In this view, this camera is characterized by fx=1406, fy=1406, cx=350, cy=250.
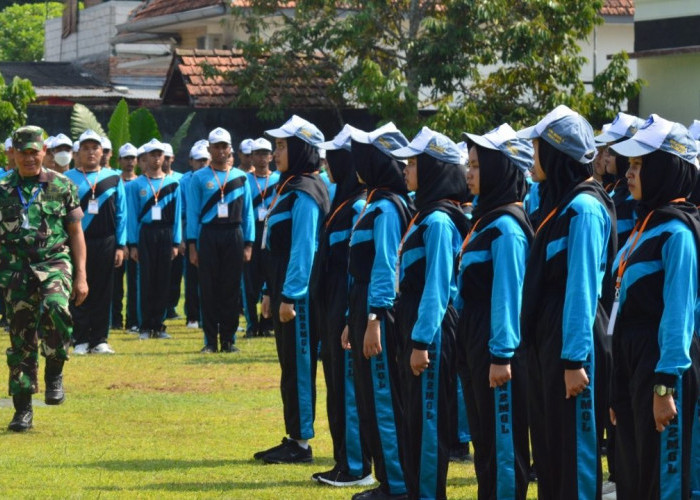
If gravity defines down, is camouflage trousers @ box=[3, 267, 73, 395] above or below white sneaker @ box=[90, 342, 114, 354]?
above

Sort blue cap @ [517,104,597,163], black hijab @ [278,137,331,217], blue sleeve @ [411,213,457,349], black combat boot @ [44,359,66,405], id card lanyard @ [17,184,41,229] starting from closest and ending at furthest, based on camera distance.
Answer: blue cap @ [517,104,597,163], blue sleeve @ [411,213,457,349], black hijab @ [278,137,331,217], id card lanyard @ [17,184,41,229], black combat boot @ [44,359,66,405]

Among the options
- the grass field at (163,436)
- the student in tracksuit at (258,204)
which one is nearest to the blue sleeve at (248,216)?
the student in tracksuit at (258,204)

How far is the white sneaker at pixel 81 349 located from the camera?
57.9ft

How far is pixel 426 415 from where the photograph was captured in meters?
8.32

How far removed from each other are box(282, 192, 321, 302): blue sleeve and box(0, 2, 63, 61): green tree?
65.2 metres

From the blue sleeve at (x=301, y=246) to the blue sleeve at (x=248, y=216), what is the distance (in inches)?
283

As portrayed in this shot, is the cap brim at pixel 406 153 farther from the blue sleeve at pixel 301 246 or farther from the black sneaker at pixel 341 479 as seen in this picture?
the black sneaker at pixel 341 479

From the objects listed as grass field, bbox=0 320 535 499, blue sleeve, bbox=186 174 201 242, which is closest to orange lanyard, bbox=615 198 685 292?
grass field, bbox=0 320 535 499

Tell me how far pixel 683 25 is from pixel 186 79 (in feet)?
33.0

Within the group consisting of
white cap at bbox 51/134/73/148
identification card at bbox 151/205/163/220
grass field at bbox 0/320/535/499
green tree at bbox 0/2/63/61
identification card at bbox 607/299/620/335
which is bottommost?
grass field at bbox 0/320/535/499

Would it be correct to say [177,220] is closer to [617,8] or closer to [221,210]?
[221,210]

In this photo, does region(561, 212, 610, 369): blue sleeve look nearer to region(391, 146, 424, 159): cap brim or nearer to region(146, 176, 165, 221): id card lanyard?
region(391, 146, 424, 159): cap brim

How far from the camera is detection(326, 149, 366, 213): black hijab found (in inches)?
393

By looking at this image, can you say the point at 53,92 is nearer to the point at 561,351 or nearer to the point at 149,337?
the point at 149,337
